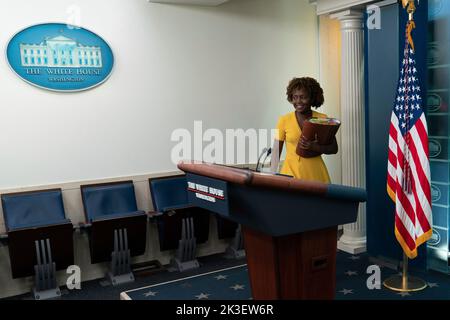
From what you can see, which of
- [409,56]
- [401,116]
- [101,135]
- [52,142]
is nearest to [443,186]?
[401,116]

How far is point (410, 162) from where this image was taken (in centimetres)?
378

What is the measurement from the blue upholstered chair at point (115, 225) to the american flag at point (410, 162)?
217cm

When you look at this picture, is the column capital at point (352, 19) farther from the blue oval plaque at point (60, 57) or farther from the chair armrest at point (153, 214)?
the chair armrest at point (153, 214)

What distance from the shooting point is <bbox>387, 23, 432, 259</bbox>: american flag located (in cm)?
372

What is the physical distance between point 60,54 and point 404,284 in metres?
3.48

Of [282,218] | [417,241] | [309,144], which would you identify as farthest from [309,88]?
[282,218]

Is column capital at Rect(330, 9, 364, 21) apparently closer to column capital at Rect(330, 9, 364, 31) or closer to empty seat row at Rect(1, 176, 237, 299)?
column capital at Rect(330, 9, 364, 31)

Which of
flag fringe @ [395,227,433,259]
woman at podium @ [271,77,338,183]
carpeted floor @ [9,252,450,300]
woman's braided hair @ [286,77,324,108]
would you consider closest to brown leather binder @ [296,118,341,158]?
woman at podium @ [271,77,338,183]

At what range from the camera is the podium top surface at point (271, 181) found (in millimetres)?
1934

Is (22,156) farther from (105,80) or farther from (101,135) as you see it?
(105,80)

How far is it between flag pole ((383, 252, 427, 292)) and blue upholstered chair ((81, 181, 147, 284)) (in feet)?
7.06

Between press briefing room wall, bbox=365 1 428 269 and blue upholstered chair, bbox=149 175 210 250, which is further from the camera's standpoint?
blue upholstered chair, bbox=149 175 210 250

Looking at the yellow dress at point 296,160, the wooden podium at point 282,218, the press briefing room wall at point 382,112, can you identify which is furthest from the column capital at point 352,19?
the wooden podium at point 282,218

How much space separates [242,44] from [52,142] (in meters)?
2.21
